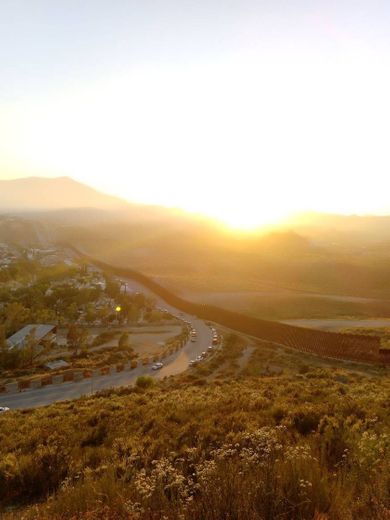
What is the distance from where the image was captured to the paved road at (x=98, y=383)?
26.7 meters

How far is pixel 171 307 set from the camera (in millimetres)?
76500

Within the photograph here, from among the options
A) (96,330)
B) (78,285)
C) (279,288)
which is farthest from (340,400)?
(279,288)

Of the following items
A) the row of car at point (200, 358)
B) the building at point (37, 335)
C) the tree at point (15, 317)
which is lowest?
the row of car at point (200, 358)

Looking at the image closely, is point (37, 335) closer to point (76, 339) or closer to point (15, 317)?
point (76, 339)

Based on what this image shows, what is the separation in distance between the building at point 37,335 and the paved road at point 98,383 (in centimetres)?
1372

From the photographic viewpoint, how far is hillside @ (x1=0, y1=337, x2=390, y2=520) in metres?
4.68

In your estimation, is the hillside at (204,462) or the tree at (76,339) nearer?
the hillside at (204,462)

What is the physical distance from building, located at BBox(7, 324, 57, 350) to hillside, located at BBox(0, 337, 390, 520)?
2908 centimetres

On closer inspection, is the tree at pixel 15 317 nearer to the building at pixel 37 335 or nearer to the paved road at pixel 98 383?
the building at pixel 37 335

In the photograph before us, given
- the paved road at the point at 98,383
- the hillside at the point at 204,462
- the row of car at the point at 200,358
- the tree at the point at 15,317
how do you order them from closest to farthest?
the hillside at the point at 204,462
the paved road at the point at 98,383
the row of car at the point at 200,358
the tree at the point at 15,317

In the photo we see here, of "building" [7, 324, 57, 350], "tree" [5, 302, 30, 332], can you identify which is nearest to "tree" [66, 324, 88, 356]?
"building" [7, 324, 57, 350]

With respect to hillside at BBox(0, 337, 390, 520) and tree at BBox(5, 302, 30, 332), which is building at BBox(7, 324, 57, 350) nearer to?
tree at BBox(5, 302, 30, 332)

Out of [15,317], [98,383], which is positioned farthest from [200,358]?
[15,317]

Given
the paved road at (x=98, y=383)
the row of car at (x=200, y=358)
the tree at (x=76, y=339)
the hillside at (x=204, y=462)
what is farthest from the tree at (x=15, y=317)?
the hillside at (x=204, y=462)
